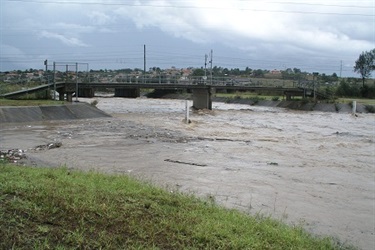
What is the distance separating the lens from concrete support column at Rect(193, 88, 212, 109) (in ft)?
211

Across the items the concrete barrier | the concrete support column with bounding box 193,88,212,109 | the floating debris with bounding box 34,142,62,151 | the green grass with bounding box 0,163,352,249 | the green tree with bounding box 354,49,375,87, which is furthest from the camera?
the green tree with bounding box 354,49,375,87

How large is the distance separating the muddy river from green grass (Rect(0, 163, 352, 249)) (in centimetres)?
315

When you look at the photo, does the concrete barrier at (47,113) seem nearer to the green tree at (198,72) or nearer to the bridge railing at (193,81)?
the bridge railing at (193,81)

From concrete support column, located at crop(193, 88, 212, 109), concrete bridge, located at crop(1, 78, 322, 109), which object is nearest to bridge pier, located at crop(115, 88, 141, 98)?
concrete bridge, located at crop(1, 78, 322, 109)

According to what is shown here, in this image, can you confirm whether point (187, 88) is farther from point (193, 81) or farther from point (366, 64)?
point (366, 64)

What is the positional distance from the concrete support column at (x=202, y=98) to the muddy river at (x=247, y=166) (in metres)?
36.4

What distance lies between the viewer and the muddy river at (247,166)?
1016 cm

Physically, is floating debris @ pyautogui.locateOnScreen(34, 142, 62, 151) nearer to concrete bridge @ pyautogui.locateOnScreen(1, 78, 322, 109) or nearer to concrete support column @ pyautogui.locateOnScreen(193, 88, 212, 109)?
concrete bridge @ pyautogui.locateOnScreen(1, 78, 322, 109)

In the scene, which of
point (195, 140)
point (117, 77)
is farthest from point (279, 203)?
point (117, 77)

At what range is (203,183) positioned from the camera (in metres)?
12.5

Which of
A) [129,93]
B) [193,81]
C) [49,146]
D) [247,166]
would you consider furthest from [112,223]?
[129,93]

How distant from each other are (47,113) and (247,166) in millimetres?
18336

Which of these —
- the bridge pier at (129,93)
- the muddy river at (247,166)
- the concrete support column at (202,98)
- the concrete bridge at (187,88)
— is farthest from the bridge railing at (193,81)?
the muddy river at (247,166)

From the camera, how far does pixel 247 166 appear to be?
16.4 m
